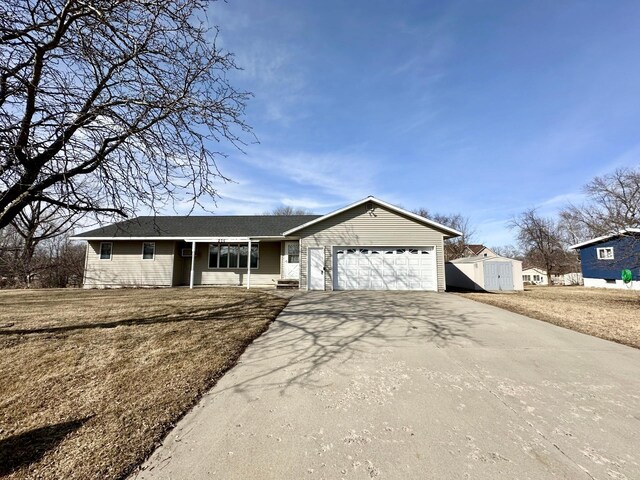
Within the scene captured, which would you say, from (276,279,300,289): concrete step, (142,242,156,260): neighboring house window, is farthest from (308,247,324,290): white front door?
(142,242,156,260): neighboring house window

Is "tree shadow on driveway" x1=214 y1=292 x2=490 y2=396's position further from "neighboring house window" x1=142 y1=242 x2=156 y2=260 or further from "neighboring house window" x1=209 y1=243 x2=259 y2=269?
"neighboring house window" x1=142 y1=242 x2=156 y2=260

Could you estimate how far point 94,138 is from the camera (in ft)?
15.9

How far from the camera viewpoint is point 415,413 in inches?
125

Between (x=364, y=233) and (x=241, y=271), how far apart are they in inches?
282

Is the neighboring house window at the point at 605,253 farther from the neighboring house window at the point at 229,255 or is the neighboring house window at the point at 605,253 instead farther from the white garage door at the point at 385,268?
the neighboring house window at the point at 229,255

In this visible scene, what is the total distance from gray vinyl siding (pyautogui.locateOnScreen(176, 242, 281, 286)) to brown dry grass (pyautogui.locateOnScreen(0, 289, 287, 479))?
31.5 ft

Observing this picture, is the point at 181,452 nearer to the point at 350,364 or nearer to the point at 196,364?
the point at 196,364

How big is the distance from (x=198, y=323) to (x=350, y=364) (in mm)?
3666

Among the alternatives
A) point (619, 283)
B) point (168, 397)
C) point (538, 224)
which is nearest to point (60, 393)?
point (168, 397)

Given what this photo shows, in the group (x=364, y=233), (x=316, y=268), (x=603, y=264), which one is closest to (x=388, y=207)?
(x=364, y=233)

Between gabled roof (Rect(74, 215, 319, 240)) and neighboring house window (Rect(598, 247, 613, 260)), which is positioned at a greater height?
gabled roof (Rect(74, 215, 319, 240))

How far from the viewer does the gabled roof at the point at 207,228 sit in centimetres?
1719

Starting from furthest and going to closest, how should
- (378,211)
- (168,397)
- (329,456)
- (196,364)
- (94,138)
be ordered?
(378,211), (94,138), (196,364), (168,397), (329,456)

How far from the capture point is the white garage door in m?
14.5
